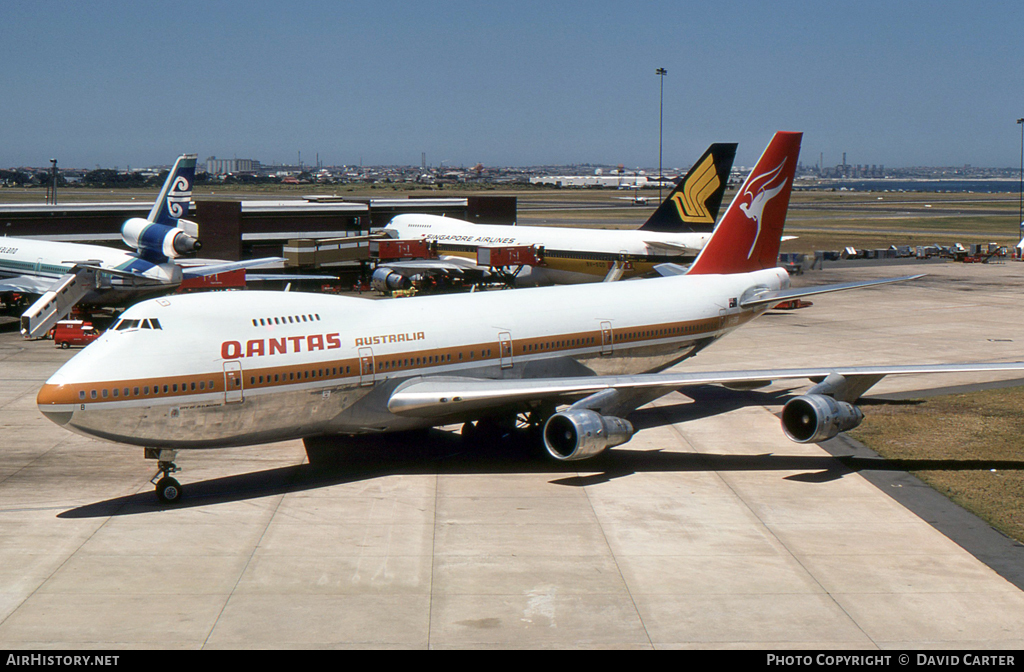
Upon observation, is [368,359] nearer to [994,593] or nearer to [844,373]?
[844,373]

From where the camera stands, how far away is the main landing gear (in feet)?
75.7

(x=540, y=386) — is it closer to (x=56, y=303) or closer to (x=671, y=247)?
(x=56, y=303)

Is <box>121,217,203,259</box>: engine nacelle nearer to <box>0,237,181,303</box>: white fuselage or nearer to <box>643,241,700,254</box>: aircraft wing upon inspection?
<box>0,237,181,303</box>: white fuselage

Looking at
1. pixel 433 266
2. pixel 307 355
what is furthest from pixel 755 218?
pixel 433 266

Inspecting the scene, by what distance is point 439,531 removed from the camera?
70.4ft

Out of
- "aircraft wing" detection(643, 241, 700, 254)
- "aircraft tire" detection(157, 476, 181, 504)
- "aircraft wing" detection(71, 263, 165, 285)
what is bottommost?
"aircraft tire" detection(157, 476, 181, 504)

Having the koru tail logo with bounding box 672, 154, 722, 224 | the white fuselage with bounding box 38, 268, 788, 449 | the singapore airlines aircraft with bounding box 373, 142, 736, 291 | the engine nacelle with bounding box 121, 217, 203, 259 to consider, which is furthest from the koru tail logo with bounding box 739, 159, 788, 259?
the engine nacelle with bounding box 121, 217, 203, 259

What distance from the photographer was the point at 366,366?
81.6 feet

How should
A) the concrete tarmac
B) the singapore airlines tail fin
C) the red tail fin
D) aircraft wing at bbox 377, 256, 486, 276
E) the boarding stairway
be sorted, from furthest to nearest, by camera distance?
aircraft wing at bbox 377, 256, 486, 276 → the singapore airlines tail fin → the boarding stairway → the red tail fin → the concrete tarmac

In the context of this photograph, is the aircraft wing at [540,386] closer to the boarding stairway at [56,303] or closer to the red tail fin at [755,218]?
the red tail fin at [755,218]

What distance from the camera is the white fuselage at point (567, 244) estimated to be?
5928cm

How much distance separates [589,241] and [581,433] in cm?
4003

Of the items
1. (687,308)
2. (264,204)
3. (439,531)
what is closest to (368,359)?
(439,531)

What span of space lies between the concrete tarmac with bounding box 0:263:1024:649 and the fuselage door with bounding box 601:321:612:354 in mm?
2986
